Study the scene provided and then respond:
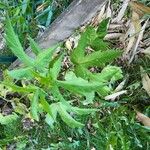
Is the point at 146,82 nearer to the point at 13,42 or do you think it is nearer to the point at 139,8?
the point at 139,8

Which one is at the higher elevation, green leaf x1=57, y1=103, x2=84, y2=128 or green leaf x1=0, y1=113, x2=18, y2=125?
green leaf x1=57, y1=103, x2=84, y2=128

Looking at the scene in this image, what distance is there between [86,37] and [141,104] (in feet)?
1.30

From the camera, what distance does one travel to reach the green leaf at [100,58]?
110cm

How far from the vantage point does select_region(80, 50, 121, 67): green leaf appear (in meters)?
1.10

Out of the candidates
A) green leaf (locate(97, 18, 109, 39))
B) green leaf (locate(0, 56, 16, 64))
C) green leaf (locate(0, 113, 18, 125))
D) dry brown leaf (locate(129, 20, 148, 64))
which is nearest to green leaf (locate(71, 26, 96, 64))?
green leaf (locate(97, 18, 109, 39))

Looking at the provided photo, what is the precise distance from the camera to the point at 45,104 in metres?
1.03

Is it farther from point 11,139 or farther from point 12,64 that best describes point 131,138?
point 12,64

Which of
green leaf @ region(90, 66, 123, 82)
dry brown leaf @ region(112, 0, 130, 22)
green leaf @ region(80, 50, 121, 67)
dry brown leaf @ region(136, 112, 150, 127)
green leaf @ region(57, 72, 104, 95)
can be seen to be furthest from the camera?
dry brown leaf @ region(112, 0, 130, 22)

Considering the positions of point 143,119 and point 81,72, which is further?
point 143,119

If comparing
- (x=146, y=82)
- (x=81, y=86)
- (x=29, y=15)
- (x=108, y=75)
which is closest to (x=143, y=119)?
(x=146, y=82)

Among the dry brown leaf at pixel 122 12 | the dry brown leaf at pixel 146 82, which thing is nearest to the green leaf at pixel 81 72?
the dry brown leaf at pixel 146 82

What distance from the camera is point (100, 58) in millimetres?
1114

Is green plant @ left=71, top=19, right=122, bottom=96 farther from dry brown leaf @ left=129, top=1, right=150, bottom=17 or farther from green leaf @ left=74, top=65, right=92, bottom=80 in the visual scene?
dry brown leaf @ left=129, top=1, right=150, bottom=17

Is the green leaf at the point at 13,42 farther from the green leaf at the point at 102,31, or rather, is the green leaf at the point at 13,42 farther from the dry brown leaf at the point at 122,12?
the dry brown leaf at the point at 122,12
